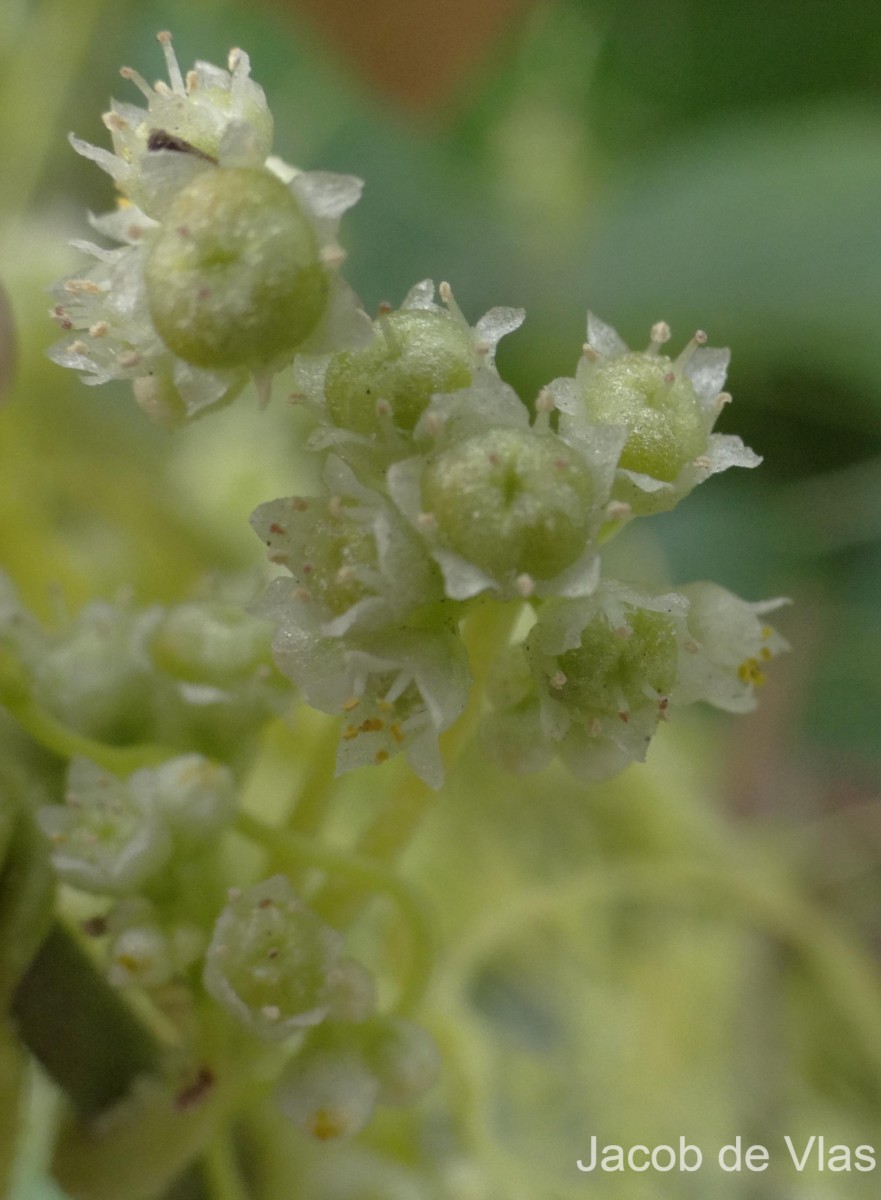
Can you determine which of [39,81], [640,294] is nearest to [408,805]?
[640,294]

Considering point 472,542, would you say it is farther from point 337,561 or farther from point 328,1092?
point 328,1092

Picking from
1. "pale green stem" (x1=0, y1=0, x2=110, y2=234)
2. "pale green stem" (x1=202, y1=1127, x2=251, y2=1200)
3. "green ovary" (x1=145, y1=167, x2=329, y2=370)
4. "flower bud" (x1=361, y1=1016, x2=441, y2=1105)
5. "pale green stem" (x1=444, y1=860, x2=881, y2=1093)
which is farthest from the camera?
"pale green stem" (x1=0, y1=0, x2=110, y2=234)

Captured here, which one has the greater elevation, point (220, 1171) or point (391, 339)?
point (391, 339)

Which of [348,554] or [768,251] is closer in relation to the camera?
[348,554]

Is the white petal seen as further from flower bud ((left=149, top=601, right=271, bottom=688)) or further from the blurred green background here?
the blurred green background

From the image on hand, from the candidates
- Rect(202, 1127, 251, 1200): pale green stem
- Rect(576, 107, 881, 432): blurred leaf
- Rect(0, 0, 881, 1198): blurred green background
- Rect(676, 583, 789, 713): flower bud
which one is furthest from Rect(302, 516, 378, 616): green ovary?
Rect(576, 107, 881, 432): blurred leaf

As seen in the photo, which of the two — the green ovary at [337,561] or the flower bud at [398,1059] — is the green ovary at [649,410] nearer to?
the green ovary at [337,561]
